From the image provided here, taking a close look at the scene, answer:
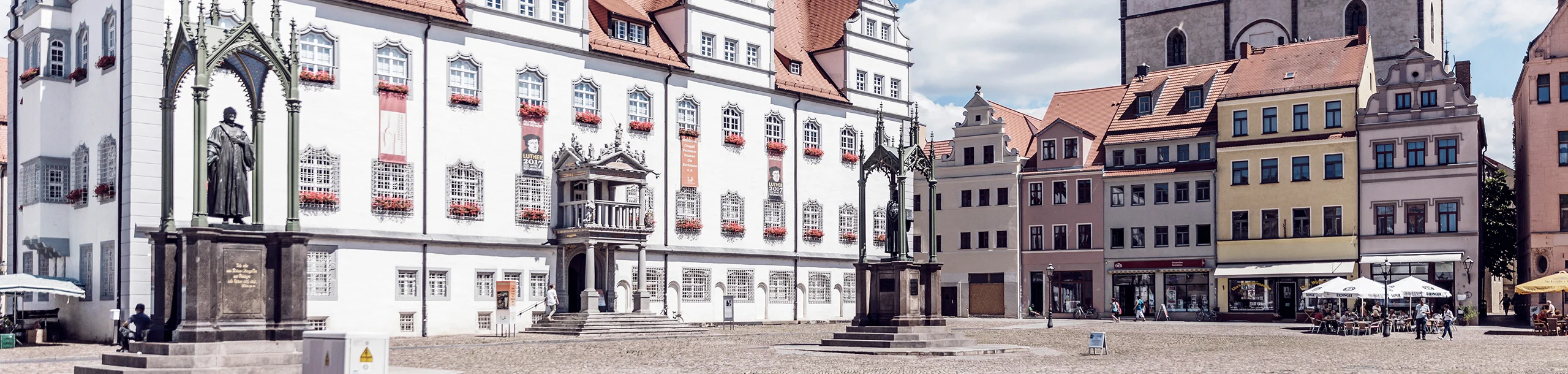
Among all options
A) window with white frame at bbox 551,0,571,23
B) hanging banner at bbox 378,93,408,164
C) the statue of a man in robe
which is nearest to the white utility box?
the statue of a man in robe

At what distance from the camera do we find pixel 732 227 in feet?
170

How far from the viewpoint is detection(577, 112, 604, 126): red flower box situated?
46469 mm

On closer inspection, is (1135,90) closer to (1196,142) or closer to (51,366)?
(1196,142)

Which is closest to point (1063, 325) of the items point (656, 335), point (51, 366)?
point (656, 335)

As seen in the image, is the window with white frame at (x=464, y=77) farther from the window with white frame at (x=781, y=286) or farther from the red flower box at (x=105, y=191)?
the window with white frame at (x=781, y=286)

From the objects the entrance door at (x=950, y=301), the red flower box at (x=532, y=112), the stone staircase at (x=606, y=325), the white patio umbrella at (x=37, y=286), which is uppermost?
the red flower box at (x=532, y=112)

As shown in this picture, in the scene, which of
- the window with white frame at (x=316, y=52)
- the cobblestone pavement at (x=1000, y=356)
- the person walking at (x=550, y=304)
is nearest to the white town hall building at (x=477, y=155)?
the window with white frame at (x=316, y=52)

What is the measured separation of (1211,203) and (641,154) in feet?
94.4

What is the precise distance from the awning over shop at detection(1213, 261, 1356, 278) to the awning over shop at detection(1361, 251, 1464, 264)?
2.37 ft

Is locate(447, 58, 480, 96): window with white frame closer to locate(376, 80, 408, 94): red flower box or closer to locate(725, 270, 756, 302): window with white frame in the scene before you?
locate(376, 80, 408, 94): red flower box

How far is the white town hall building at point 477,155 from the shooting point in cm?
3772

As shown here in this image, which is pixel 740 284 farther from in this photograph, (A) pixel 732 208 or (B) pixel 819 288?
(B) pixel 819 288

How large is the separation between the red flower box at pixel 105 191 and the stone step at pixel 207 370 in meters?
17.8

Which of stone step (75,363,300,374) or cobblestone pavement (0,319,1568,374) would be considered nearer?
stone step (75,363,300,374)
